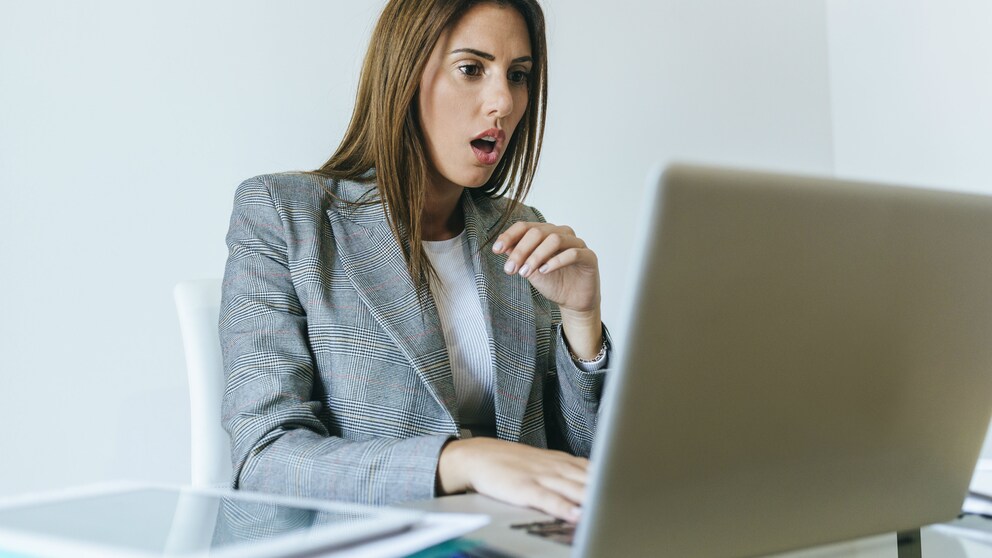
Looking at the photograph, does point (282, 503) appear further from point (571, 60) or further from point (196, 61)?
point (571, 60)

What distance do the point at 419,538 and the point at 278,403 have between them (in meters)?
0.58

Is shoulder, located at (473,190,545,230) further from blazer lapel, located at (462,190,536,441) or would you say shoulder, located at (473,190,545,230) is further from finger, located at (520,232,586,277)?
finger, located at (520,232,586,277)

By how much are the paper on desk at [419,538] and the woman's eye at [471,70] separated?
3.14 ft

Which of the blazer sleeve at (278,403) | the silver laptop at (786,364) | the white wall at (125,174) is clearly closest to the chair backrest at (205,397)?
the blazer sleeve at (278,403)

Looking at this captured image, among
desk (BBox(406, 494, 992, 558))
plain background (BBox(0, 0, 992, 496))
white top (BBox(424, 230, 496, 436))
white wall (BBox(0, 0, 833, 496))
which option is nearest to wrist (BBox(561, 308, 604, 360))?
white top (BBox(424, 230, 496, 436))

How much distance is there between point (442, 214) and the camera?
4.90ft

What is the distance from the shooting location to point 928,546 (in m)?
0.66

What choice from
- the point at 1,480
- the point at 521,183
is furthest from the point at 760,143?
the point at 1,480

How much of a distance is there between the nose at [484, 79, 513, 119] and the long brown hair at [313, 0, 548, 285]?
0.11 metres

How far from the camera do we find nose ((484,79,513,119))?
4.57ft

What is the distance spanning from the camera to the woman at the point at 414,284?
1053mm

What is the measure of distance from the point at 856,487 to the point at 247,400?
70 centimetres

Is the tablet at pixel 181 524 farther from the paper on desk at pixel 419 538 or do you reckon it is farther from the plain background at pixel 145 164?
the plain background at pixel 145 164

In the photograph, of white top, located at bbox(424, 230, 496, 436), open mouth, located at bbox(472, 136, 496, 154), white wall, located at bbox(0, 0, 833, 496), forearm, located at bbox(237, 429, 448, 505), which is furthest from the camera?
white wall, located at bbox(0, 0, 833, 496)
